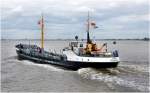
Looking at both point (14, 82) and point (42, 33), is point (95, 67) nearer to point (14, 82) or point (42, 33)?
point (14, 82)

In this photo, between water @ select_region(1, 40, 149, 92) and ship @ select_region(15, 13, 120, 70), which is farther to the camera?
ship @ select_region(15, 13, 120, 70)

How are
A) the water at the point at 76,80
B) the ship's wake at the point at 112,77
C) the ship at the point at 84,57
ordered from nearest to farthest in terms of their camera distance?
the water at the point at 76,80 < the ship's wake at the point at 112,77 < the ship at the point at 84,57

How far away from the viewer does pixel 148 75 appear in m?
32.8

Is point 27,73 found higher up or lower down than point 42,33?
lower down

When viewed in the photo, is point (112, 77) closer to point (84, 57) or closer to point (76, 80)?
point (76, 80)

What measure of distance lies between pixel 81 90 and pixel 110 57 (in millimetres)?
10707

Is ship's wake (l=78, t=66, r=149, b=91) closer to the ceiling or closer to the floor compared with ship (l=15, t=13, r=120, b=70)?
closer to the floor

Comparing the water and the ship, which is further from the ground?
the ship

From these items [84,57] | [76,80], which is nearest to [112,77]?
[76,80]

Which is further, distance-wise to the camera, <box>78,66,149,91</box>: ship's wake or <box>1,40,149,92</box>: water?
<box>78,66,149,91</box>: ship's wake

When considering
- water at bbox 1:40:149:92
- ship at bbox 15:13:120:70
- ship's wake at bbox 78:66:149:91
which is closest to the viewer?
water at bbox 1:40:149:92

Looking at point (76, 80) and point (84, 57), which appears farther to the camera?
point (84, 57)

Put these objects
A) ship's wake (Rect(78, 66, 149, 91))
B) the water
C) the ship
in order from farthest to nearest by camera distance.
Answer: the ship < ship's wake (Rect(78, 66, 149, 91)) < the water

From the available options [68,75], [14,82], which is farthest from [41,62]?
[14,82]
